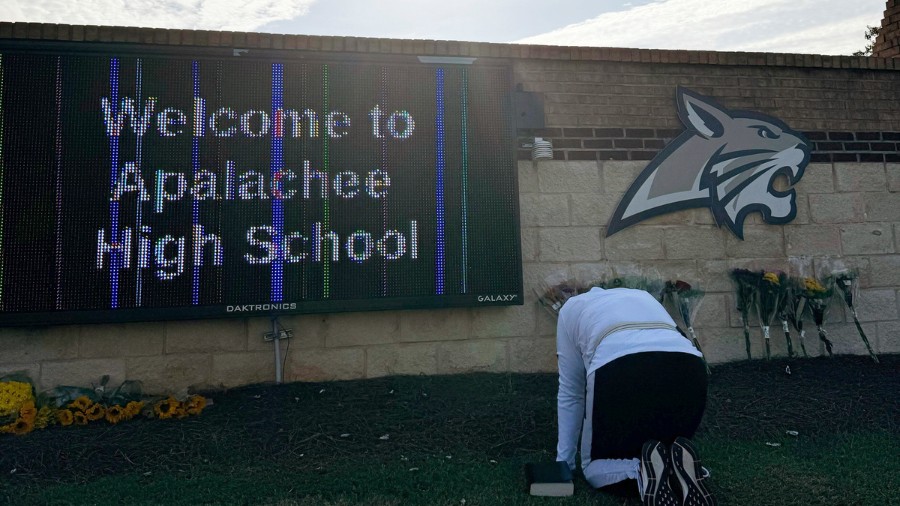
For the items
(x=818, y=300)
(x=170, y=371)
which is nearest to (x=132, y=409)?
(x=170, y=371)

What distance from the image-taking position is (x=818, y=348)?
19.4 ft

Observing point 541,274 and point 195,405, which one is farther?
point 541,274

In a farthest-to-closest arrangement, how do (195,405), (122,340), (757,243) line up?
(757,243) → (122,340) → (195,405)

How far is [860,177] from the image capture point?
6.20m

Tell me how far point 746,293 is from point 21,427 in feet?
20.9

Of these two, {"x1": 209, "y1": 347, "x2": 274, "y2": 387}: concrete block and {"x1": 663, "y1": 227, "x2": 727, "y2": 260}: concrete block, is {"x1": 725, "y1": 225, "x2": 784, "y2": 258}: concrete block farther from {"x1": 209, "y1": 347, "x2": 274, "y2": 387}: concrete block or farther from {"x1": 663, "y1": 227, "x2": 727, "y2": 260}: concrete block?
{"x1": 209, "y1": 347, "x2": 274, "y2": 387}: concrete block

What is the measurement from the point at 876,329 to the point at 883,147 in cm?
197

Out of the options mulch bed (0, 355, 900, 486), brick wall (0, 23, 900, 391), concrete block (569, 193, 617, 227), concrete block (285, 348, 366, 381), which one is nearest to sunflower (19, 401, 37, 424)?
mulch bed (0, 355, 900, 486)

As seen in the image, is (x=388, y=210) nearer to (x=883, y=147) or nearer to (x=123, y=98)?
(x=123, y=98)

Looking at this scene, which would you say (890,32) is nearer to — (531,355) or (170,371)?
(531,355)

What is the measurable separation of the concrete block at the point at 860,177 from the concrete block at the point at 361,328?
4888mm

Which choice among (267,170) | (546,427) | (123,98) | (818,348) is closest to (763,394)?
(818,348)

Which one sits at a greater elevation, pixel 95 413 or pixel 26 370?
pixel 26 370

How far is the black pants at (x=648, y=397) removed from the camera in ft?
9.28
